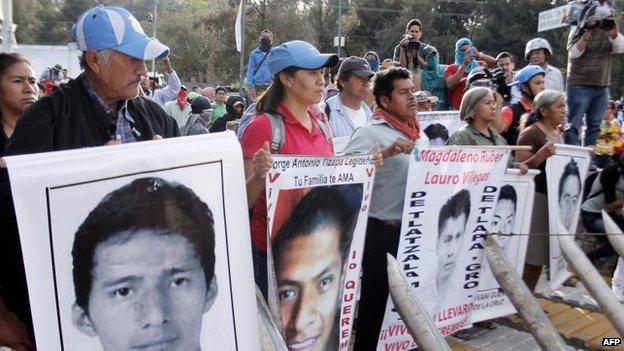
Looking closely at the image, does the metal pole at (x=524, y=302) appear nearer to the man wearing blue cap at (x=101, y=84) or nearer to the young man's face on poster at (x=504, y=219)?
the young man's face on poster at (x=504, y=219)

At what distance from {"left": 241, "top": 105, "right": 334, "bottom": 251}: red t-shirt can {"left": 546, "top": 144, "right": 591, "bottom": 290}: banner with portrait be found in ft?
6.62

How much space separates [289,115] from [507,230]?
1882 mm

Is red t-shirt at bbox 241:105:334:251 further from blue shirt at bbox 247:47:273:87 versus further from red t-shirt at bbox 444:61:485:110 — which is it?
blue shirt at bbox 247:47:273:87

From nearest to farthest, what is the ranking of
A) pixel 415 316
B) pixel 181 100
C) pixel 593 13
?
pixel 415 316, pixel 593 13, pixel 181 100

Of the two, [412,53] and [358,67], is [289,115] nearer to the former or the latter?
[358,67]

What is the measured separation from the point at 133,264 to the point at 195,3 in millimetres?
57002

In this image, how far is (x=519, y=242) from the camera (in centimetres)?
399

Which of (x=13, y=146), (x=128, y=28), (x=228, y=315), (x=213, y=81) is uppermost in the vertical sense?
(x=128, y=28)

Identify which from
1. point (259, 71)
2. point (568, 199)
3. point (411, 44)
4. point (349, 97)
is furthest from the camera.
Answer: point (259, 71)

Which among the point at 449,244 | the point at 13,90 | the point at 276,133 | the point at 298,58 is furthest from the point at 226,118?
the point at 276,133

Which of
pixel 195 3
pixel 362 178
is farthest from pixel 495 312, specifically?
pixel 195 3

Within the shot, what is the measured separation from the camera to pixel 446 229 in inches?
A: 134

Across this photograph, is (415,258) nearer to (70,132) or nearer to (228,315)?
(228,315)

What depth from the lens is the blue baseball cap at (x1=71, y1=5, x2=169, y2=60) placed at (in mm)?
2014
